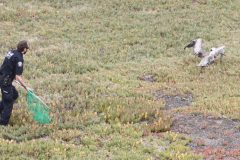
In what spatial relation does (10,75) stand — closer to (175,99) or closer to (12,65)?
(12,65)

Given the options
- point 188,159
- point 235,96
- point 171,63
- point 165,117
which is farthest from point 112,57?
point 188,159

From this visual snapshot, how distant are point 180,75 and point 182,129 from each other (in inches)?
272

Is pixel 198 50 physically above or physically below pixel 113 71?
above

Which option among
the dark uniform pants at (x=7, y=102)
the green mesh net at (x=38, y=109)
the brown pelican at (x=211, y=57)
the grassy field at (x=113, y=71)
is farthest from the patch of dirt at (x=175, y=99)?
the dark uniform pants at (x=7, y=102)

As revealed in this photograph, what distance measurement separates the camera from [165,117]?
15.0 meters

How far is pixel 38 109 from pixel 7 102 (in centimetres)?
88

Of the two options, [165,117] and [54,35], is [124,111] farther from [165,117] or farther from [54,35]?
[54,35]

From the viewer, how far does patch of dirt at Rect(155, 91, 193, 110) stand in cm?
1712

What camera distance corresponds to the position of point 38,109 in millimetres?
13562

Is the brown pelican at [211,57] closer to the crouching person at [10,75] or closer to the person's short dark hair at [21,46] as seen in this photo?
the crouching person at [10,75]

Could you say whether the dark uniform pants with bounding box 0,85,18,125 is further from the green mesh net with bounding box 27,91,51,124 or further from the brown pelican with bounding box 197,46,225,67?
the brown pelican with bounding box 197,46,225,67

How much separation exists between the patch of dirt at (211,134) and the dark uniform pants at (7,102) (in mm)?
4809

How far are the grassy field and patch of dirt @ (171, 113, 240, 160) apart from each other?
1.25ft

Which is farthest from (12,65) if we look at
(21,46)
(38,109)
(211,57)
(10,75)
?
(211,57)
